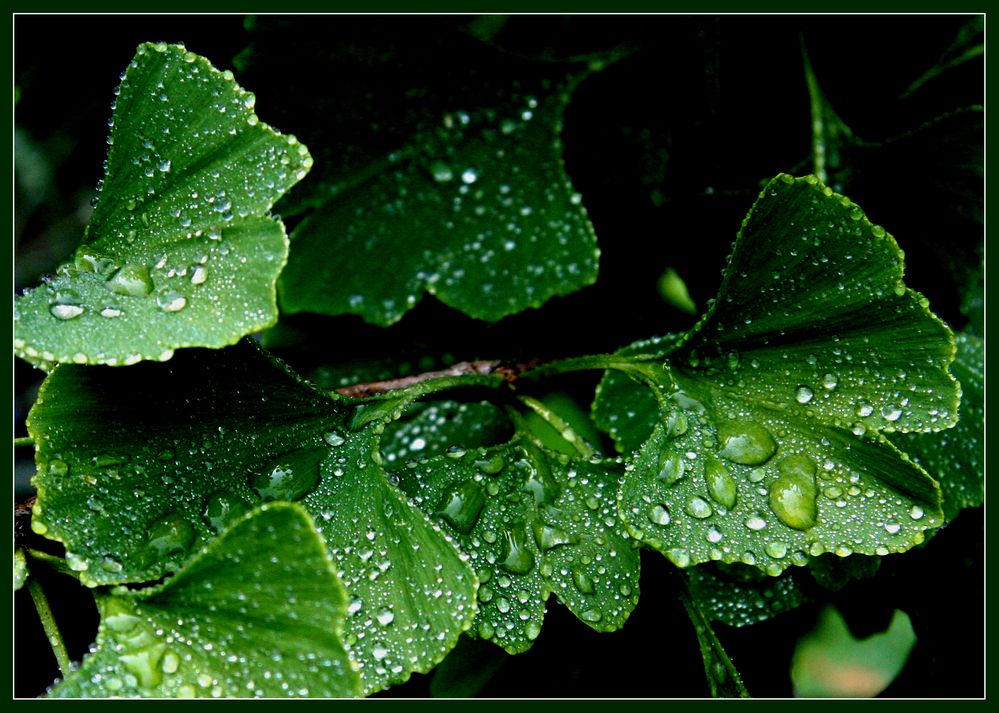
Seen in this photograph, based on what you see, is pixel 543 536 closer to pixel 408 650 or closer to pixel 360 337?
pixel 408 650

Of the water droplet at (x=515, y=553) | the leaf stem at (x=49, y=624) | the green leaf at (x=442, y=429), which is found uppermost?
the water droplet at (x=515, y=553)

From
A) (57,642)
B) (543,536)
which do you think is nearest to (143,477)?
(57,642)

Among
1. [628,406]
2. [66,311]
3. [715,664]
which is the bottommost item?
[715,664]

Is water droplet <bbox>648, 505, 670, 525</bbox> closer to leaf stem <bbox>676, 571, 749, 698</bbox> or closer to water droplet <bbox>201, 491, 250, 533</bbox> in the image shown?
leaf stem <bbox>676, 571, 749, 698</bbox>

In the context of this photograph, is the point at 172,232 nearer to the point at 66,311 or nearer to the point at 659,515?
the point at 66,311

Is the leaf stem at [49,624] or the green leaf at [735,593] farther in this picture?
the green leaf at [735,593]

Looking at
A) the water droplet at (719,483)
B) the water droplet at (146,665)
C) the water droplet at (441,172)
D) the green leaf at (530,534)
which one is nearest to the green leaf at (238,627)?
the water droplet at (146,665)

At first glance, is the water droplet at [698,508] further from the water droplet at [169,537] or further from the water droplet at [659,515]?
the water droplet at [169,537]

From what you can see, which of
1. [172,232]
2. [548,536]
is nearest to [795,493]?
Result: [548,536]
